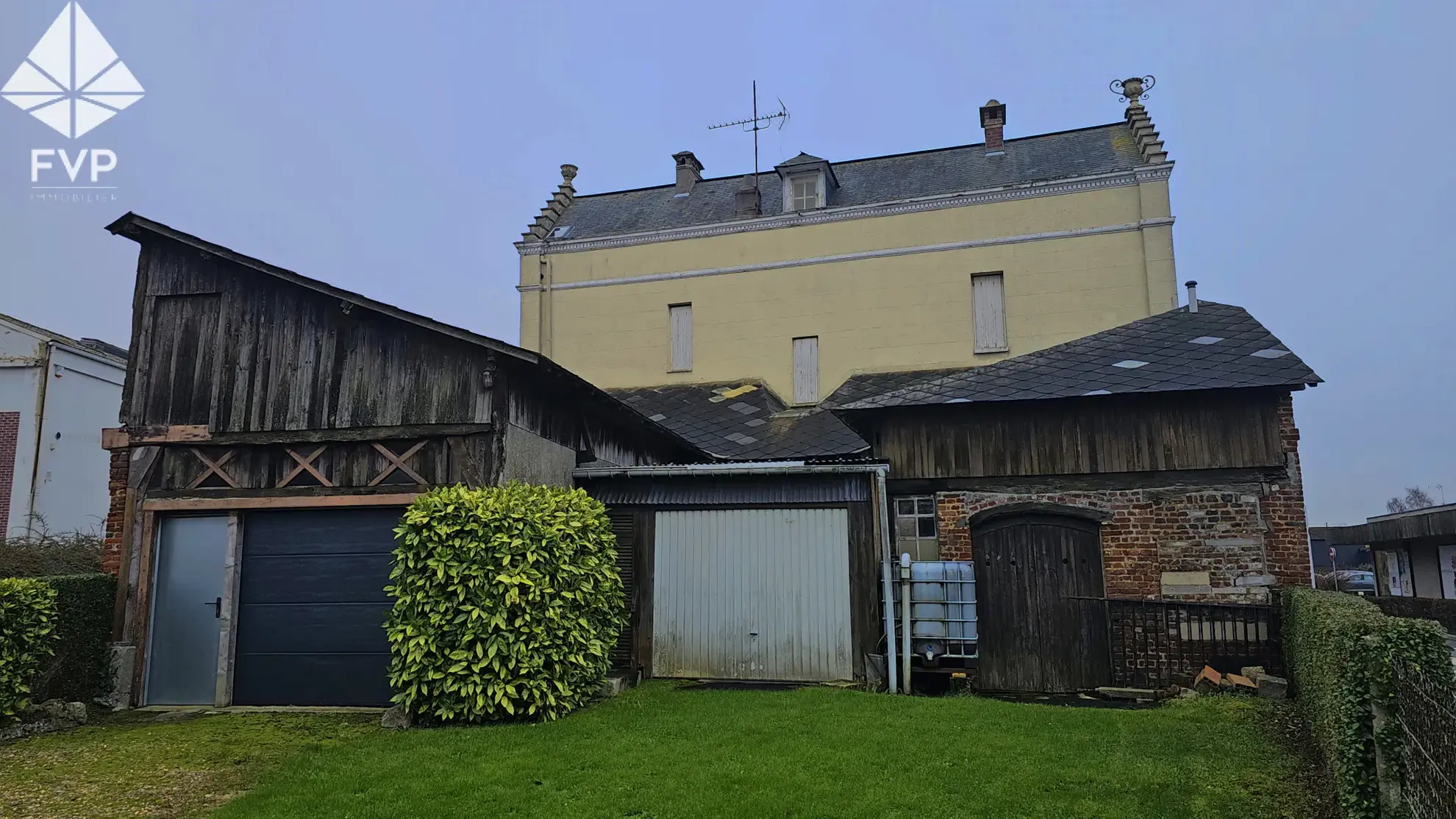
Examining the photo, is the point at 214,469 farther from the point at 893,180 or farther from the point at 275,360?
the point at 893,180

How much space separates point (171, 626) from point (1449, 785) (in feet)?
37.3

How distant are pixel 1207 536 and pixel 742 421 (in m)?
9.24

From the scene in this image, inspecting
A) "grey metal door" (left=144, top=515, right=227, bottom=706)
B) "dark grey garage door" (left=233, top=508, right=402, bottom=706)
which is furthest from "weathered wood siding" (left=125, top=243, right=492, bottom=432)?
"grey metal door" (left=144, top=515, right=227, bottom=706)

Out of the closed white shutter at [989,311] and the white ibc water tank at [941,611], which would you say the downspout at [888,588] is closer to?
the white ibc water tank at [941,611]

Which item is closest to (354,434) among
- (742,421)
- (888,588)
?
(888,588)

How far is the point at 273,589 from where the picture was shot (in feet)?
32.8

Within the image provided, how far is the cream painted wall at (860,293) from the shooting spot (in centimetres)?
1850

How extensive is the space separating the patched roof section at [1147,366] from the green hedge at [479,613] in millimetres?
5418

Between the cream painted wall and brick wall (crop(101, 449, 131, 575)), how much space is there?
38.1 feet

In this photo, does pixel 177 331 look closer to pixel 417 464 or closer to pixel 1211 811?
pixel 417 464

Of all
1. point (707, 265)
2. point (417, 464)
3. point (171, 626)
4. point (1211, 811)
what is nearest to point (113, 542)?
point (171, 626)

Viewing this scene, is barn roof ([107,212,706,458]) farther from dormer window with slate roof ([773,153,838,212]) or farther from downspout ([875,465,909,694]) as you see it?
dormer window with slate roof ([773,153,838,212])

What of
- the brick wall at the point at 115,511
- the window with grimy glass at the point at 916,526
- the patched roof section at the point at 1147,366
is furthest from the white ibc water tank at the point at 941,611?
the brick wall at the point at 115,511

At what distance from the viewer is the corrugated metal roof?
1127 cm
